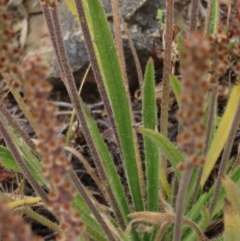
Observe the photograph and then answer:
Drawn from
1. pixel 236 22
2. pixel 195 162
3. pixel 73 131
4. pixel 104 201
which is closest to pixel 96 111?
pixel 73 131

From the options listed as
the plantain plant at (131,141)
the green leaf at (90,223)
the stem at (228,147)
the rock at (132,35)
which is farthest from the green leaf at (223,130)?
the rock at (132,35)

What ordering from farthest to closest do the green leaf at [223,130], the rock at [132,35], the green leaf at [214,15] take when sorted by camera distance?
the rock at [132,35] → the green leaf at [214,15] → the green leaf at [223,130]

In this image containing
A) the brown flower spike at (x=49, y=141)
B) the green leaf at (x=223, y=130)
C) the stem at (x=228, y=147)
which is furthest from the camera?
the green leaf at (x=223, y=130)

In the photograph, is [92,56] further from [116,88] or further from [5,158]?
[5,158]

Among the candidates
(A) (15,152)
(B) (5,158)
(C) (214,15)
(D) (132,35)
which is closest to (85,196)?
(A) (15,152)

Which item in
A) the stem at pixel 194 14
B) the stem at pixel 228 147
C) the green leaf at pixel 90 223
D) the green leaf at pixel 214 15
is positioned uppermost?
the stem at pixel 194 14

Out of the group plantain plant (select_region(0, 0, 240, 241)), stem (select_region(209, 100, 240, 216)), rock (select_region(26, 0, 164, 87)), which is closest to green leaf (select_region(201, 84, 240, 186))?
plantain plant (select_region(0, 0, 240, 241))

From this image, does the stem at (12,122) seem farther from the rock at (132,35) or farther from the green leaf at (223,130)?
the rock at (132,35)

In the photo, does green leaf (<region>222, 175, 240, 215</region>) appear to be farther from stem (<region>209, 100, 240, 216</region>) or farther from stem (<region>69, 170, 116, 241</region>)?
stem (<region>69, 170, 116, 241</region>)
